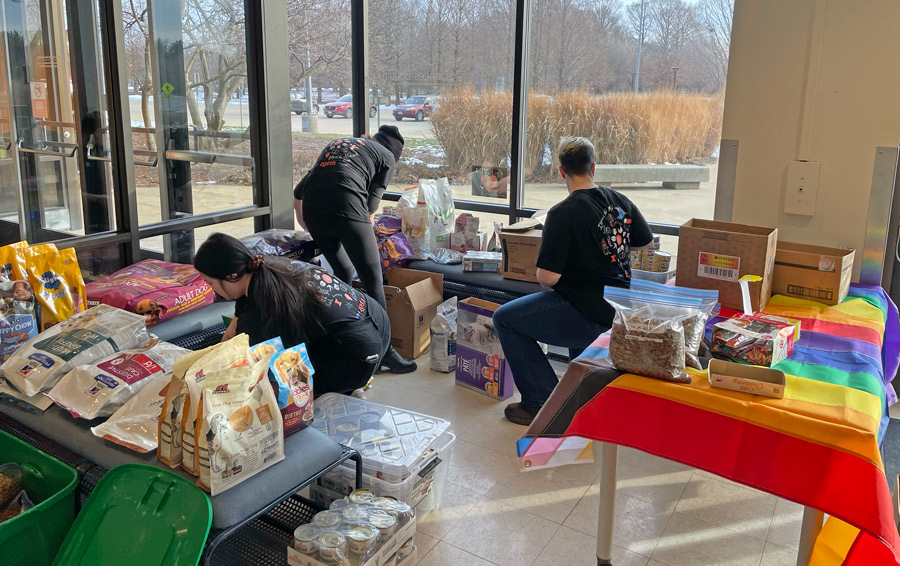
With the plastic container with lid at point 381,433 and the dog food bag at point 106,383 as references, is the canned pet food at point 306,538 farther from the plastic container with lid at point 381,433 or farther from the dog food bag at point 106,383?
the dog food bag at point 106,383

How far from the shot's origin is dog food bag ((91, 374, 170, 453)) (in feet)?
6.37

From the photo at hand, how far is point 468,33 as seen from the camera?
15.0ft

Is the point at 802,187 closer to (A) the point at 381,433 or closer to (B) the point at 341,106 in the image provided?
(A) the point at 381,433

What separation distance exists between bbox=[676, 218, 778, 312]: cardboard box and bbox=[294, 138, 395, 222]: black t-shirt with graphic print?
1.65m

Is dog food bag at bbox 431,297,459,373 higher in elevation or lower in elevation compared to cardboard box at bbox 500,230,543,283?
lower

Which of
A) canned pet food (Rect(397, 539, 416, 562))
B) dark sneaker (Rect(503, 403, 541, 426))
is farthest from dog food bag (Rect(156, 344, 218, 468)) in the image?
dark sneaker (Rect(503, 403, 541, 426))

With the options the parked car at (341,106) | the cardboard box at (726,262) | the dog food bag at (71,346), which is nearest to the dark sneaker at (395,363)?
the dog food bag at (71,346)

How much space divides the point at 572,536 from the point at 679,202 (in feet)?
7.26

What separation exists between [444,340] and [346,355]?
3.37 feet

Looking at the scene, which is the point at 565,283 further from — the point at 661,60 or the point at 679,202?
the point at 661,60

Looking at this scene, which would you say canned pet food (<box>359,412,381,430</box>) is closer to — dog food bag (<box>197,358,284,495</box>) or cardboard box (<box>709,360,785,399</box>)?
dog food bag (<box>197,358,284,495</box>)

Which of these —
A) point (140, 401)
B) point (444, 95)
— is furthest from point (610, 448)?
point (444, 95)

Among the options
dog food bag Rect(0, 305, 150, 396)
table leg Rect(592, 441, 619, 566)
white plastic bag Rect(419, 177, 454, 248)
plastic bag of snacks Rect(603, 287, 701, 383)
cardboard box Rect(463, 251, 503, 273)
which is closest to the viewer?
plastic bag of snacks Rect(603, 287, 701, 383)

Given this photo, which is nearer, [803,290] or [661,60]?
[803,290]
